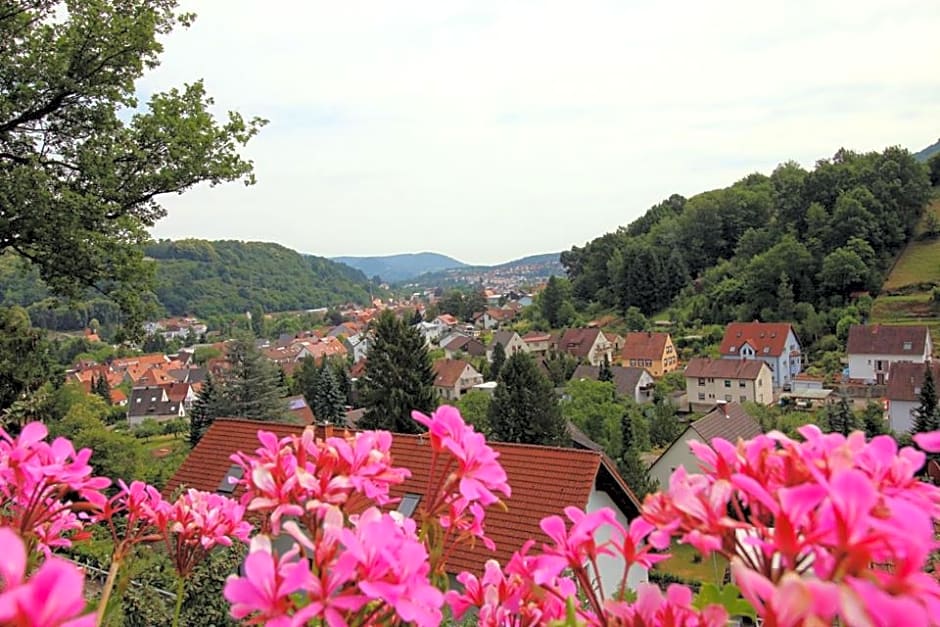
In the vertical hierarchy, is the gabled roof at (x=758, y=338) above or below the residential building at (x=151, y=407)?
above

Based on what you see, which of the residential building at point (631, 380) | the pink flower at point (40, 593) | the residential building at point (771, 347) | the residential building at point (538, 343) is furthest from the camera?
the residential building at point (538, 343)

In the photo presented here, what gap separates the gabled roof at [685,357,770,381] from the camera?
39594 mm

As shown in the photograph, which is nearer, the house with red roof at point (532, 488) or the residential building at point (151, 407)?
the house with red roof at point (532, 488)

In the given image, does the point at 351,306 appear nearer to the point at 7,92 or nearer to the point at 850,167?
the point at 850,167

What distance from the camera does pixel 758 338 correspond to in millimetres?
46594

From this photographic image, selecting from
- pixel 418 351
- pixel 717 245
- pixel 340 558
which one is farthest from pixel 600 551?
pixel 717 245

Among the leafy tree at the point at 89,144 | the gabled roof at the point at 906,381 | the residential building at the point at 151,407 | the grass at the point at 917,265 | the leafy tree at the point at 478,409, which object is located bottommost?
the residential building at the point at 151,407

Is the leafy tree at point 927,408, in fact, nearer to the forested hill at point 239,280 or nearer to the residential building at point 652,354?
the residential building at point 652,354

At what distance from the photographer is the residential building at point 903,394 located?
30.7 meters

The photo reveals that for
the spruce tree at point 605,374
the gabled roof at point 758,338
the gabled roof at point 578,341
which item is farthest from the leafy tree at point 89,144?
the gabled roof at point 578,341

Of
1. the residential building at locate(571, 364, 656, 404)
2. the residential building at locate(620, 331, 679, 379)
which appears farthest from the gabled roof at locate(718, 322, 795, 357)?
the residential building at locate(571, 364, 656, 404)

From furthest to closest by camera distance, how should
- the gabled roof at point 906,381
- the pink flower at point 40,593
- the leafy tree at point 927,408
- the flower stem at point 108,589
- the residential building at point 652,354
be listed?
the residential building at point 652,354 → the gabled roof at point 906,381 → the leafy tree at point 927,408 → the flower stem at point 108,589 → the pink flower at point 40,593

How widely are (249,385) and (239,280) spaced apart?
130 metres

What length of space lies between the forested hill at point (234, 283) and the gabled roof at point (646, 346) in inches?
3458
